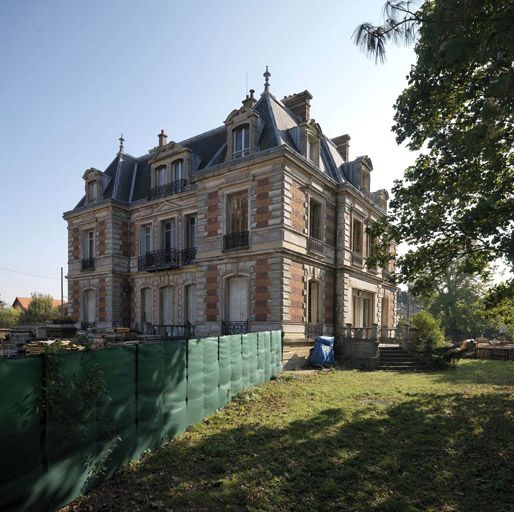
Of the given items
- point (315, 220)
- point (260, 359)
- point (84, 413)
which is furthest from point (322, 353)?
point (84, 413)

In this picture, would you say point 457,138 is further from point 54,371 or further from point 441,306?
point 441,306

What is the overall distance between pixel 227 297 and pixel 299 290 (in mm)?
3472

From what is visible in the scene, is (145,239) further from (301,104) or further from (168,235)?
(301,104)

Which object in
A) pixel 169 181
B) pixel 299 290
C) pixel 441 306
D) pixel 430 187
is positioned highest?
pixel 169 181

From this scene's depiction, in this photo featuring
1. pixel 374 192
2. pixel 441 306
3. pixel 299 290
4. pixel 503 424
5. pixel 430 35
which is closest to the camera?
pixel 430 35

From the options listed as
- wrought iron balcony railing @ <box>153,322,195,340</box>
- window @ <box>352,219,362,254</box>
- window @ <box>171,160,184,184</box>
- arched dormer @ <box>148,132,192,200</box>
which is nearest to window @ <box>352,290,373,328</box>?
window @ <box>352,219,362,254</box>

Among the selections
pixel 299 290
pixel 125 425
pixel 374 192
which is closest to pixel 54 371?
pixel 125 425

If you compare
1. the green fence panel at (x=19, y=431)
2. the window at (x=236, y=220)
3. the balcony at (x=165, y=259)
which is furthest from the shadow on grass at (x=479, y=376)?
the green fence panel at (x=19, y=431)

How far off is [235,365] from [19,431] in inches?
260

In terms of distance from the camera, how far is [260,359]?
40.4 feet

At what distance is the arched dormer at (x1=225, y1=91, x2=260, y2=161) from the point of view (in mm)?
17266

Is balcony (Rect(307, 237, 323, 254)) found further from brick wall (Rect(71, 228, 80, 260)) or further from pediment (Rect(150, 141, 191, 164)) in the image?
brick wall (Rect(71, 228, 80, 260))

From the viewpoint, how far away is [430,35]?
19.3ft

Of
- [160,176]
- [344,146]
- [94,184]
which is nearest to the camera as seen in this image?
[160,176]
